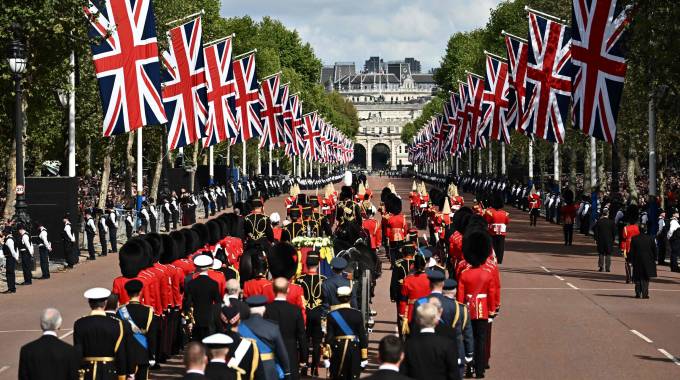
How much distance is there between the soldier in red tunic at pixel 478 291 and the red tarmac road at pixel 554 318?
648mm

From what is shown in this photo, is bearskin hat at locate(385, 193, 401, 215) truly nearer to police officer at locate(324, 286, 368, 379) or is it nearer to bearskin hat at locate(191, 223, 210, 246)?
bearskin hat at locate(191, 223, 210, 246)

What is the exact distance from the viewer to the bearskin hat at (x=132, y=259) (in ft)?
51.4

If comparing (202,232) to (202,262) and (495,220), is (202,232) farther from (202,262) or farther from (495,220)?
(495,220)

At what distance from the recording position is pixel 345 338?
527 inches

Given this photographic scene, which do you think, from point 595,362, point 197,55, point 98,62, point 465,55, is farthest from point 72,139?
point 465,55

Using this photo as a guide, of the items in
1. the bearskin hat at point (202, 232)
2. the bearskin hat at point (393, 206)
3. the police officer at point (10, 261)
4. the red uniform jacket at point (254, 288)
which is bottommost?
the police officer at point (10, 261)

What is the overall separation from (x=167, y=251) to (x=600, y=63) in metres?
14.3

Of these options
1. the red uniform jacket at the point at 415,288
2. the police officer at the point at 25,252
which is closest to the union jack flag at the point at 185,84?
the police officer at the point at 25,252

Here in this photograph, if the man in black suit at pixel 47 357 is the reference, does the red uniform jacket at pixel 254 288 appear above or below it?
above

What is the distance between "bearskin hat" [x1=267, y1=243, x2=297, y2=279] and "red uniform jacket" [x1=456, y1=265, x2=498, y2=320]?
2247 mm

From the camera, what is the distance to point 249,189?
64812mm

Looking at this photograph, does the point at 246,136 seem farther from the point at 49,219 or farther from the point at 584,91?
the point at 584,91

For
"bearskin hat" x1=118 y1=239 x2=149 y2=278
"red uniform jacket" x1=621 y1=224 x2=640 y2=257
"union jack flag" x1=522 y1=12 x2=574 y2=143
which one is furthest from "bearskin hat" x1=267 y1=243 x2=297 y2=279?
"union jack flag" x1=522 y1=12 x2=574 y2=143

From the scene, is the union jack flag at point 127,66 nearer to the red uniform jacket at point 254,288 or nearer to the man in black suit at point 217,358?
the red uniform jacket at point 254,288
